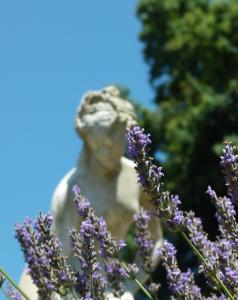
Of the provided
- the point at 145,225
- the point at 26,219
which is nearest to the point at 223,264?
the point at 26,219

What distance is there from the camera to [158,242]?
5914mm

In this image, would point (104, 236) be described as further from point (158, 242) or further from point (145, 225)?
point (158, 242)

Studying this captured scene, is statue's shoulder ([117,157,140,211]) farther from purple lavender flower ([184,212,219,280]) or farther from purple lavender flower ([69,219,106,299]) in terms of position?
purple lavender flower ([69,219,106,299])

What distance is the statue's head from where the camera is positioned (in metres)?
5.92

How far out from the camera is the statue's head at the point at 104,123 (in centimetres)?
592

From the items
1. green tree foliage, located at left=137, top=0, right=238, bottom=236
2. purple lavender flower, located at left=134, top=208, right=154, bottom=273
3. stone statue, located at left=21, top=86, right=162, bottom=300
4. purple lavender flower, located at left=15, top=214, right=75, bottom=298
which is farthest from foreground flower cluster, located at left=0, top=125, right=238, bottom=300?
green tree foliage, located at left=137, top=0, right=238, bottom=236

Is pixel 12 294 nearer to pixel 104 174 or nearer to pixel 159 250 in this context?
pixel 159 250

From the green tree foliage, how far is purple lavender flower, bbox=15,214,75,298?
14505 mm

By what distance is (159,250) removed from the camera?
3.01 metres

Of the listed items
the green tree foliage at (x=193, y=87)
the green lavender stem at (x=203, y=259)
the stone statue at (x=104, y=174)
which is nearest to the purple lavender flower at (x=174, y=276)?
the green lavender stem at (x=203, y=259)

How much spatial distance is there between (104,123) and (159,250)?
2.95 meters

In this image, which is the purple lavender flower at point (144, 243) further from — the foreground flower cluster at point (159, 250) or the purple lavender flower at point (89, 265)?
the purple lavender flower at point (89, 265)

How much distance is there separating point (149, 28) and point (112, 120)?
20212mm

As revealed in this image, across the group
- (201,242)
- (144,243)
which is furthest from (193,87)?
(201,242)
